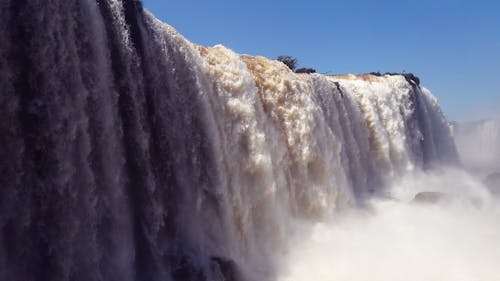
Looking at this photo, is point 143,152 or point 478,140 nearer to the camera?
point 143,152

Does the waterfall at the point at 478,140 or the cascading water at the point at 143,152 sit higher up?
the waterfall at the point at 478,140

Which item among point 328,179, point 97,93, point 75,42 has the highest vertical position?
point 328,179

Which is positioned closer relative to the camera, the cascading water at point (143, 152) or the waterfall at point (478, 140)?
the cascading water at point (143, 152)

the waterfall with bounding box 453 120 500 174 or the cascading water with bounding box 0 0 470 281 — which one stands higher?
the waterfall with bounding box 453 120 500 174

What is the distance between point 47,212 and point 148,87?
8.69 feet

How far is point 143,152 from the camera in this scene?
7.02 metres

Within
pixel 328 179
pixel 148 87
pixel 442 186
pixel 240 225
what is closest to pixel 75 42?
pixel 148 87

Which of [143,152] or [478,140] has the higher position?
[478,140]

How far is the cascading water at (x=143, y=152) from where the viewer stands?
5.38 meters

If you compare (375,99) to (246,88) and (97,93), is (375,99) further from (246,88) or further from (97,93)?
(97,93)

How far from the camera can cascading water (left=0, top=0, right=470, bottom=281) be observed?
538cm

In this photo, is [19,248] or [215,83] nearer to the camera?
[19,248]

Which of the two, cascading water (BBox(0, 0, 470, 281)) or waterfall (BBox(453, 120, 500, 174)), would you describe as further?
waterfall (BBox(453, 120, 500, 174))

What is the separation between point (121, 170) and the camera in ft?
21.8
